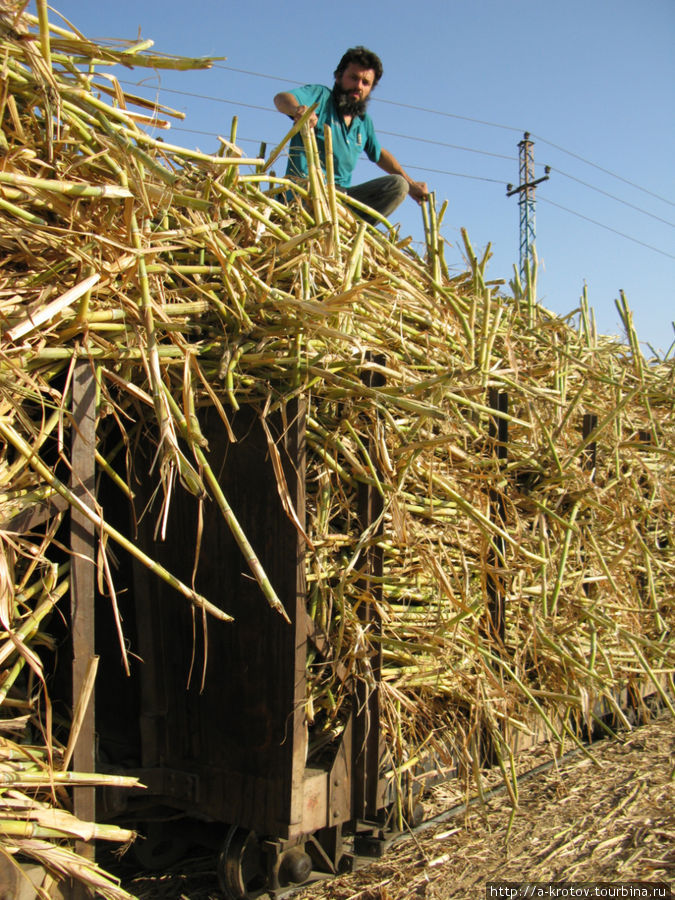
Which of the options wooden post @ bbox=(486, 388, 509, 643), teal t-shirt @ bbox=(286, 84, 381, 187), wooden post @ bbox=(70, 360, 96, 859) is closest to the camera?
wooden post @ bbox=(70, 360, 96, 859)

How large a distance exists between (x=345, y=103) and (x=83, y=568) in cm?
400

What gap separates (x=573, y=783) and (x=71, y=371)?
358cm

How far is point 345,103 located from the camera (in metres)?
5.23

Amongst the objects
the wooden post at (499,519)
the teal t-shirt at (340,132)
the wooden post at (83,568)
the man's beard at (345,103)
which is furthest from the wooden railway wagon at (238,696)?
the man's beard at (345,103)

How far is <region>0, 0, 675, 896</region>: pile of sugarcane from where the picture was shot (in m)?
2.22

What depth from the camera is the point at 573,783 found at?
14.4 feet

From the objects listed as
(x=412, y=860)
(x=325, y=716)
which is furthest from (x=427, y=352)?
(x=412, y=860)

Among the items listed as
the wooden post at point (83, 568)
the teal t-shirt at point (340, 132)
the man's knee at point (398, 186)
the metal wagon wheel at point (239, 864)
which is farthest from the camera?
the teal t-shirt at point (340, 132)

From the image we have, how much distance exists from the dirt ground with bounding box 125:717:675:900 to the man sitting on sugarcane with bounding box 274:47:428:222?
11.1 ft

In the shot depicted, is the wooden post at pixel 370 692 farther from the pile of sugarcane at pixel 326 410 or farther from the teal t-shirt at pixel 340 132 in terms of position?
the teal t-shirt at pixel 340 132

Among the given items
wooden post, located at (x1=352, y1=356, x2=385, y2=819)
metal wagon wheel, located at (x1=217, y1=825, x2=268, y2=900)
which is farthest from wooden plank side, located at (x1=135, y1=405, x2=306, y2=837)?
wooden post, located at (x1=352, y1=356, x2=385, y2=819)

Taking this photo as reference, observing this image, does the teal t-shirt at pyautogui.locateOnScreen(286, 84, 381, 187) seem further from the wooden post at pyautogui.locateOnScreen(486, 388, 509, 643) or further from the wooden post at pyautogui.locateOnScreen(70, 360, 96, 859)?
the wooden post at pyautogui.locateOnScreen(70, 360, 96, 859)

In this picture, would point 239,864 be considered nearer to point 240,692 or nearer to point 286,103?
point 240,692

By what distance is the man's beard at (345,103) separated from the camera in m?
5.22
